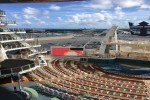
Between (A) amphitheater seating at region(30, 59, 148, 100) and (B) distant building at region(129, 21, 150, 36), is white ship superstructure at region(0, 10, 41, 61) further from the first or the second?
(B) distant building at region(129, 21, 150, 36)

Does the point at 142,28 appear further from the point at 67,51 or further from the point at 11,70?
the point at 11,70

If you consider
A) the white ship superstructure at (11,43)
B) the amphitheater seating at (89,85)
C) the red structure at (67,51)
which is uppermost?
the white ship superstructure at (11,43)

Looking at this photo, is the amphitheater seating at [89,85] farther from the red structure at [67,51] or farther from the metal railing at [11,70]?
the red structure at [67,51]

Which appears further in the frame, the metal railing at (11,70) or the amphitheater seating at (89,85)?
the metal railing at (11,70)

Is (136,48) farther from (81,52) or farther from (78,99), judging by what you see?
(78,99)

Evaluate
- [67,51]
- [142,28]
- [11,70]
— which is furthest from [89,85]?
[142,28]

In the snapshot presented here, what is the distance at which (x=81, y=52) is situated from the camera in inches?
1725

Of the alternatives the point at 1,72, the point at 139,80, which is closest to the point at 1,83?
the point at 1,72

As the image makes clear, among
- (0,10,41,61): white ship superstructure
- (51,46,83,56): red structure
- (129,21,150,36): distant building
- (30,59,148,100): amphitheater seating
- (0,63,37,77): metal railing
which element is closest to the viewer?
(30,59,148,100): amphitheater seating

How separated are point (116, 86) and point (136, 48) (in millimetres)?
21939

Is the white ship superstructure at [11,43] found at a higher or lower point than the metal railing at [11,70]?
higher

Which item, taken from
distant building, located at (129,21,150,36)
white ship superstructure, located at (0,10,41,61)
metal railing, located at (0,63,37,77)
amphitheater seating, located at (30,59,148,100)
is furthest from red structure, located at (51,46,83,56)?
distant building, located at (129,21,150,36)

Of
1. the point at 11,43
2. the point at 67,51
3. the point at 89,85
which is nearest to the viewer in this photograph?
the point at 89,85

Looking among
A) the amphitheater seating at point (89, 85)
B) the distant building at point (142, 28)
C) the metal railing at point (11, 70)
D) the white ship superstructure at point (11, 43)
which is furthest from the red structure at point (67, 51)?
the distant building at point (142, 28)
